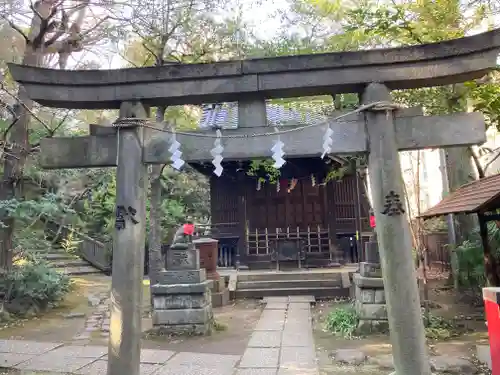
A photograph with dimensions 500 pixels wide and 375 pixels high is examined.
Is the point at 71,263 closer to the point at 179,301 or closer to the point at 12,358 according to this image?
the point at 179,301

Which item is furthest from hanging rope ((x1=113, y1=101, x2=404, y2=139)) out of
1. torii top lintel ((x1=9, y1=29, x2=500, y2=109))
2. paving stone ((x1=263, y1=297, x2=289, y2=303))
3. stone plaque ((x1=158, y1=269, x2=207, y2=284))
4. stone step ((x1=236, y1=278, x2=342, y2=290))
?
stone step ((x1=236, y1=278, x2=342, y2=290))

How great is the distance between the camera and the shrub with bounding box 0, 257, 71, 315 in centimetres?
1018

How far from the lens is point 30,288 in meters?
10.3

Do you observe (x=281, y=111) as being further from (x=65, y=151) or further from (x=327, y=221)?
(x=65, y=151)

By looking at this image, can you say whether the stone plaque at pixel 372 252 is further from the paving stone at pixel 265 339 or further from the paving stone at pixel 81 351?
the paving stone at pixel 81 351

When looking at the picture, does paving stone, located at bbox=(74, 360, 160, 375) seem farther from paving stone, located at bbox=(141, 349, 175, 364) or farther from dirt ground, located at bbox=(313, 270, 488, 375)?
dirt ground, located at bbox=(313, 270, 488, 375)

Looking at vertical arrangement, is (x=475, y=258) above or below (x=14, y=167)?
below

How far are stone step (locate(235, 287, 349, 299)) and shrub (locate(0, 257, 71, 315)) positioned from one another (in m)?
5.39

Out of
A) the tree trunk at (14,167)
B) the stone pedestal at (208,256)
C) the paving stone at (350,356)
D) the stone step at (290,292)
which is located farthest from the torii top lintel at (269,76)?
the stone step at (290,292)

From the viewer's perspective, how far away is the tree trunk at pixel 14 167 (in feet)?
33.0

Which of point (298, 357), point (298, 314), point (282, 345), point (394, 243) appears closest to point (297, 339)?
point (282, 345)

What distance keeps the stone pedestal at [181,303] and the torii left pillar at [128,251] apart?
4109 mm

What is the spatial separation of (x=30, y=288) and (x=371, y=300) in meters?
8.26

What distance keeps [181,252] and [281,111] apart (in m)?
9.10
